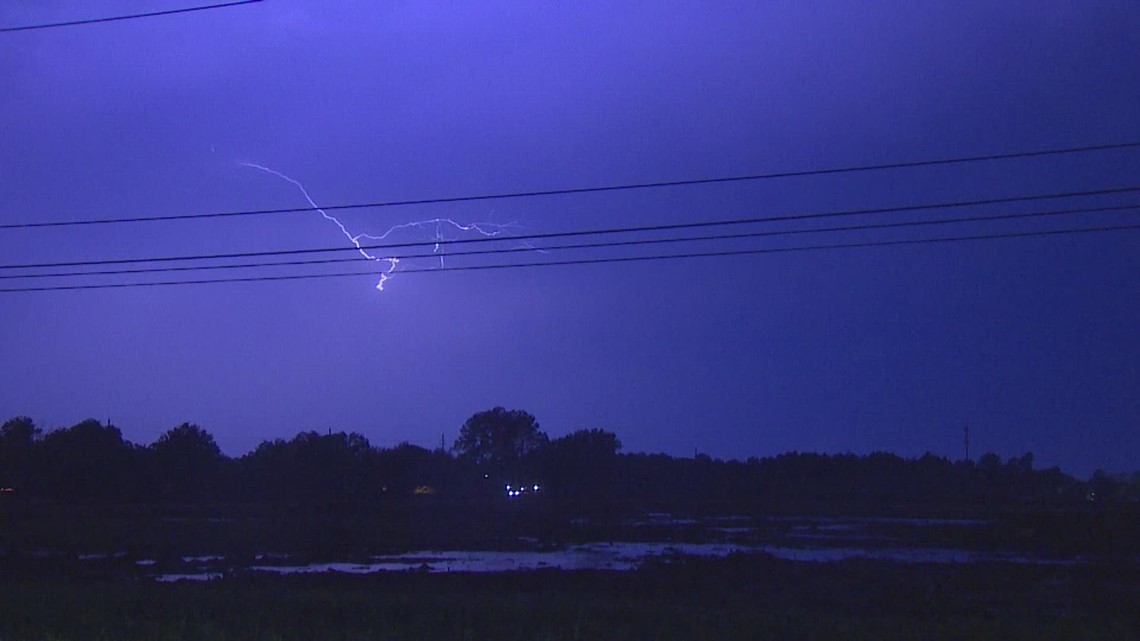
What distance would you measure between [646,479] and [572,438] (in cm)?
1962

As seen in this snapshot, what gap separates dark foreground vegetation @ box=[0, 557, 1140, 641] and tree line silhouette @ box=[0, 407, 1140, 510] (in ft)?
172

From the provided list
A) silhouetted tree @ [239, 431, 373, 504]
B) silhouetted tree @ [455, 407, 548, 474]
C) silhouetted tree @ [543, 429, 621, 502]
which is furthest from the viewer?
silhouetted tree @ [455, 407, 548, 474]

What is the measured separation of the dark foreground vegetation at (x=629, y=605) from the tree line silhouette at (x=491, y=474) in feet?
172

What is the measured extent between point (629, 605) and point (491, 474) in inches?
4749

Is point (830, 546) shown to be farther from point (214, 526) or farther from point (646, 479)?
point (646, 479)

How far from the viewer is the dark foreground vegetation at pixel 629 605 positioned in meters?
19.8

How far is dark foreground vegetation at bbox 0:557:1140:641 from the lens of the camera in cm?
1975

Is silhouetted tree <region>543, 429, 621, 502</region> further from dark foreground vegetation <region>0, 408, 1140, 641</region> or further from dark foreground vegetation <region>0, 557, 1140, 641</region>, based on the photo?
dark foreground vegetation <region>0, 557, 1140, 641</region>

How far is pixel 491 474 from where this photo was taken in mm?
145625

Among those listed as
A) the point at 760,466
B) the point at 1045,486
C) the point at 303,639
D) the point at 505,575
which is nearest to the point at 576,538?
the point at 505,575

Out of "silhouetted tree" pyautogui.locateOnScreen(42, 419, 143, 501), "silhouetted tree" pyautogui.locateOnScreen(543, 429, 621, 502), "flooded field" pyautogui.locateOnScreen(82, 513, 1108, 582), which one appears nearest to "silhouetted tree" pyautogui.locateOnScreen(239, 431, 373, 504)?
"silhouetted tree" pyautogui.locateOnScreen(42, 419, 143, 501)

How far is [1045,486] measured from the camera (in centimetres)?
14000

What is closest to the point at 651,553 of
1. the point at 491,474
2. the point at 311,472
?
the point at 311,472

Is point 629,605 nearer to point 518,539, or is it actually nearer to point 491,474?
point 518,539
